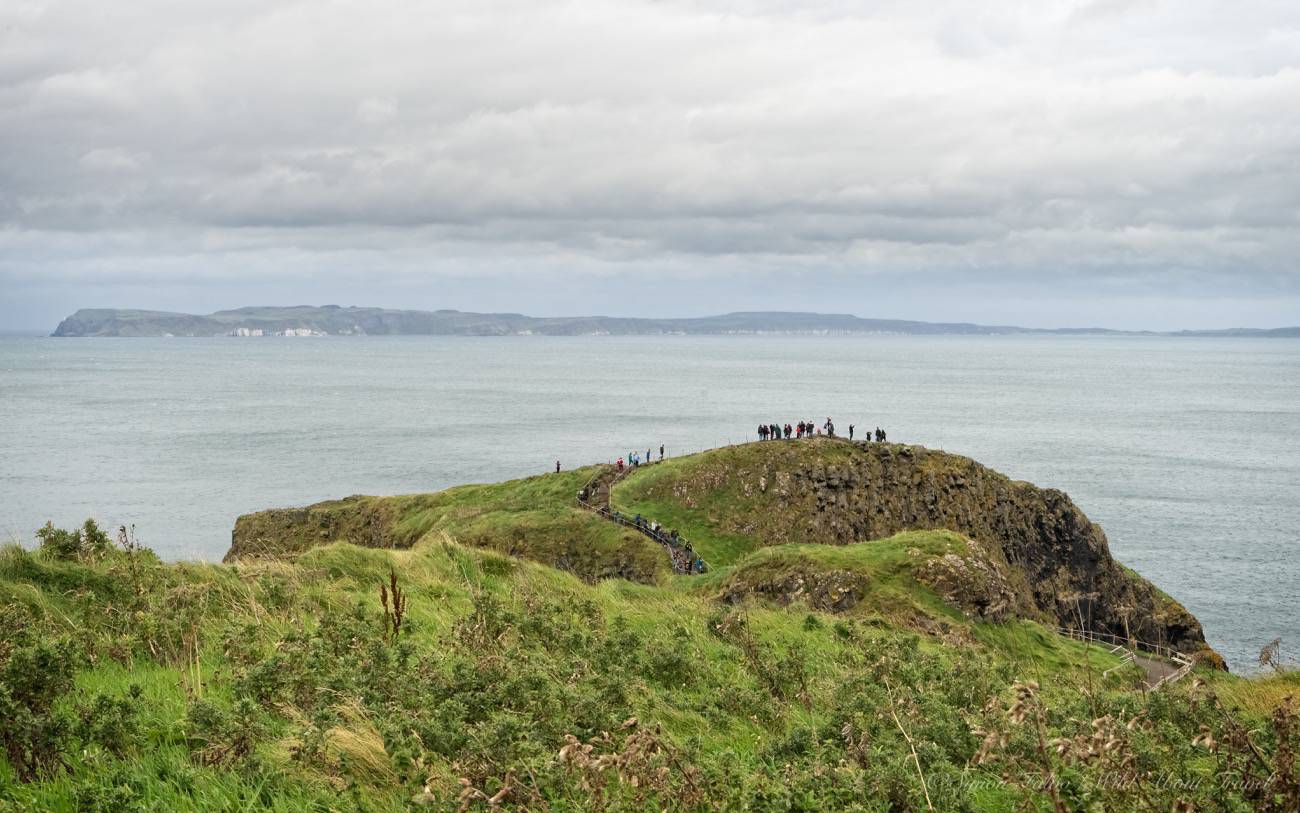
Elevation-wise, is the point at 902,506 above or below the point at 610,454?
above

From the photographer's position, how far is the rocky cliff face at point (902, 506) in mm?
55000

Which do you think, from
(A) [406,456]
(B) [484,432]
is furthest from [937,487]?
(B) [484,432]

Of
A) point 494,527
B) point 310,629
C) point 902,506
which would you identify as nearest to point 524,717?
point 310,629

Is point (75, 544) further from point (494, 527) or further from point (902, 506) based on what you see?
point (902, 506)

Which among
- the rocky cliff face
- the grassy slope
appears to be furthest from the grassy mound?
the grassy slope

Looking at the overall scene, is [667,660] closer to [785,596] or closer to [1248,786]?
[1248,786]

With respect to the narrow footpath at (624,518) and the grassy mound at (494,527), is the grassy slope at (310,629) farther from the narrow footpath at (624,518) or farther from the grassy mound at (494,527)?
the narrow footpath at (624,518)

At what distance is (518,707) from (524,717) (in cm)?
48

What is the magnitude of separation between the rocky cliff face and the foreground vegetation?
39321mm

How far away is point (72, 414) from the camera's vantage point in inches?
6407

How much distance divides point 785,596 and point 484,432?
112646mm

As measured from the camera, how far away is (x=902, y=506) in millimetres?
58250

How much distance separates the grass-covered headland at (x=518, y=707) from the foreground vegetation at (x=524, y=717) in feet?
0.11


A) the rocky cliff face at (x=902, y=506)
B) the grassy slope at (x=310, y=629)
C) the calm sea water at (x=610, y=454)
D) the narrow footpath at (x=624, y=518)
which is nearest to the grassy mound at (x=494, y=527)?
the narrow footpath at (x=624, y=518)
